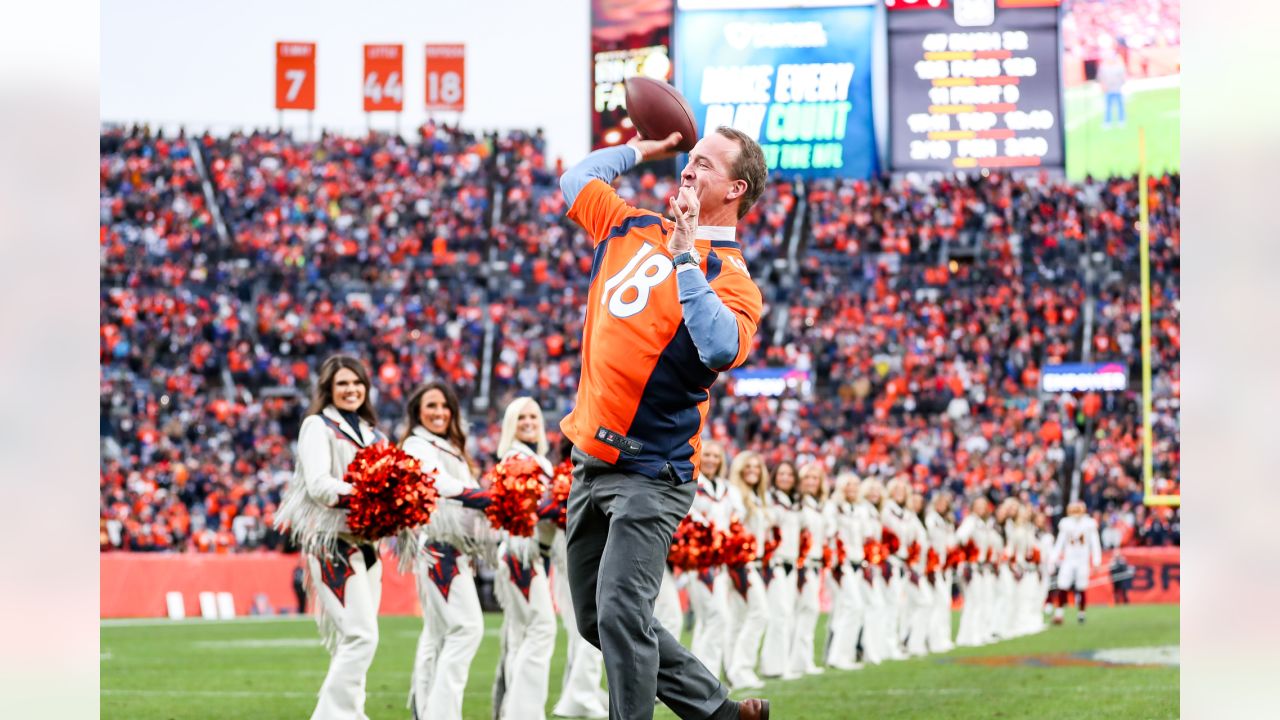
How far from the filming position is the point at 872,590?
15.0 m

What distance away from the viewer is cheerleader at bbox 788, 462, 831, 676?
13.1 metres

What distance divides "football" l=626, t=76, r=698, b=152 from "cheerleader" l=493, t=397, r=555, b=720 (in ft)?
10.2

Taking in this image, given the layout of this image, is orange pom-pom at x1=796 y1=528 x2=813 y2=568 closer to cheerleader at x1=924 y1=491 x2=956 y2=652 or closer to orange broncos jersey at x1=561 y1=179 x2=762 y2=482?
cheerleader at x1=924 y1=491 x2=956 y2=652

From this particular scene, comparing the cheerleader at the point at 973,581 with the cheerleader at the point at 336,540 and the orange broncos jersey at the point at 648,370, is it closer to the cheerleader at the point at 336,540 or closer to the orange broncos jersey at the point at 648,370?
the cheerleader at the point at 336,540

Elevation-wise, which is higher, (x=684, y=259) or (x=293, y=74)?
(x=293, y=74)

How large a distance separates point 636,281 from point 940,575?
13.8 m

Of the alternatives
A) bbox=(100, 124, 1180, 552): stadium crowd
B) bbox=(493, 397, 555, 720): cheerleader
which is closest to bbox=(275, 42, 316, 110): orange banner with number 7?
bbox=(100, 124, 1180, 552): stadium crowd

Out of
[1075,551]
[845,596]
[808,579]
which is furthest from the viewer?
[1075,551]

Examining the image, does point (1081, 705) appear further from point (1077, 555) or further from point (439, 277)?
point (439, 277)

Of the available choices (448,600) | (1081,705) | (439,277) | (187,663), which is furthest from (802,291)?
(448,600)

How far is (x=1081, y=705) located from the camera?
924 cm

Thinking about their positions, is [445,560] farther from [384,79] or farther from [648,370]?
[384,79]

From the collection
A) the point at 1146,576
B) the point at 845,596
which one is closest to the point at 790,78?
the point at 845,596
